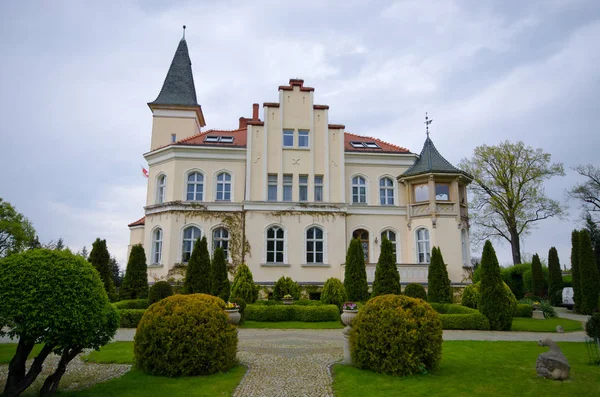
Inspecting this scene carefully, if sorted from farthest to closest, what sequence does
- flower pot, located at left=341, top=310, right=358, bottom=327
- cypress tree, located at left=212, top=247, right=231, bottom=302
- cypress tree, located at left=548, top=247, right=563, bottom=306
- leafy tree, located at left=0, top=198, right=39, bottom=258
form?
leafy tree, located at left=0, top=198, right=39, bottom=258 < cypress tree, located at left=548, top=247, right=563, bottom=306 < cypress tree, located at left=212, top=247, right=231, bottom=302 < flower pot, located at left=341, top=310, right=358, bottom=327

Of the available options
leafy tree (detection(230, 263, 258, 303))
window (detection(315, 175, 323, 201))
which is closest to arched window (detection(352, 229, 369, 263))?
window (detection(315, 175, 323, 201))

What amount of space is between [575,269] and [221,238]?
2074 cm

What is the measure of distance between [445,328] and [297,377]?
967cm

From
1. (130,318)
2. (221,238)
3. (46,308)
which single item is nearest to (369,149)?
(221,238)

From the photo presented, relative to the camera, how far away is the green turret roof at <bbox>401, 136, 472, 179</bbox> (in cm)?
2558

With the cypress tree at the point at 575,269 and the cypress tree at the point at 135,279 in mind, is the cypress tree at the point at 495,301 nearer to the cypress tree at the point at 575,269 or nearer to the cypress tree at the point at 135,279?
the cypress tree at the point at 575,269

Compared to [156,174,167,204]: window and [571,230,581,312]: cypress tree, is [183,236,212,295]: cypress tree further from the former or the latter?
[571,230,581,312]: cypress tree

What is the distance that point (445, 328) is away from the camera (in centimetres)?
1636

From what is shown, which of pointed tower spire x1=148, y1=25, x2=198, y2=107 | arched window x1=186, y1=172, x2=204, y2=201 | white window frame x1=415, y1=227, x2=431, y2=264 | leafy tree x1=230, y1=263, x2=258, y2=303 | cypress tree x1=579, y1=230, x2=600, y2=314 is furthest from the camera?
pointed tower spire x1=148, y1=25, x2=198, y2=107

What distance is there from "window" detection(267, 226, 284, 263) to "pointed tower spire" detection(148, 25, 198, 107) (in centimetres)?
1176

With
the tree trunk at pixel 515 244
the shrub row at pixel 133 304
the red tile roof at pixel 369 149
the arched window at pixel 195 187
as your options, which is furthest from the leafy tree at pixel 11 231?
the tree trunk at pixel 515 244

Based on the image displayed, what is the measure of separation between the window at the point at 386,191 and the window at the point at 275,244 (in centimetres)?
708

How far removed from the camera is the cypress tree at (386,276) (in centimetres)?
2030

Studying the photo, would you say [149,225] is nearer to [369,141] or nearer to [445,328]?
[369,141]
